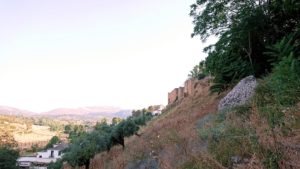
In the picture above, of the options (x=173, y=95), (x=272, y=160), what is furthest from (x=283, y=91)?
(x=173, y=95)

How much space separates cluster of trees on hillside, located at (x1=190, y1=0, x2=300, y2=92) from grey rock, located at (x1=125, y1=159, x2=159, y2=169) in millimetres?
7467

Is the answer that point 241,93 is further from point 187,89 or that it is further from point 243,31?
point 187,89

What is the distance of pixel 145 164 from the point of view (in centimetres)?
1067

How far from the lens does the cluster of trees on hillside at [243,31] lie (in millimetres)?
16516

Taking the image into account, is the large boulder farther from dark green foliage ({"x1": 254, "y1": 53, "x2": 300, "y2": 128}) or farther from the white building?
the white building

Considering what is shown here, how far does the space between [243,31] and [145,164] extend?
30.4 feet

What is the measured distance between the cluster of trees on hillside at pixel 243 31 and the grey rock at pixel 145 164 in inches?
294

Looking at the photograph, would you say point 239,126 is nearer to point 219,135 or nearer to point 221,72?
point 219,135

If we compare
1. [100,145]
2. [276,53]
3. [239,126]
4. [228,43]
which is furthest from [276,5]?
[100,145]

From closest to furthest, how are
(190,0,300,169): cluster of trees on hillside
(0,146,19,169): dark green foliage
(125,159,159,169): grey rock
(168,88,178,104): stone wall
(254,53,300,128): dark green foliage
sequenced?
(254,53,300,128): dark green foliage
(190,0,300,169): cluster of trees on hillside
(125,159,159,169): grey rock
(0,146,19,169): dark green foliage
(168,88,178,104): stone wall

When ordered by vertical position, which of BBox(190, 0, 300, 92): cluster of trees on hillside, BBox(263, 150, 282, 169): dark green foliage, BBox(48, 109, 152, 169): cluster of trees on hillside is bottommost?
BBox(48, 109, 152, 169): cluster of trees on hillside

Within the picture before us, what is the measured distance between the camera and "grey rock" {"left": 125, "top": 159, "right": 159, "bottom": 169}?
992 centimetres

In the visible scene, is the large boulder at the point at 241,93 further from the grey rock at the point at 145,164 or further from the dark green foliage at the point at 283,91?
the grey rock at the point at 145,164

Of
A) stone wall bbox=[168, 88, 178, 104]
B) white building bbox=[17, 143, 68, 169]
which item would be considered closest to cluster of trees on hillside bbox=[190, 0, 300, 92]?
stone wall bbox=[168, 88, 178, 104]
